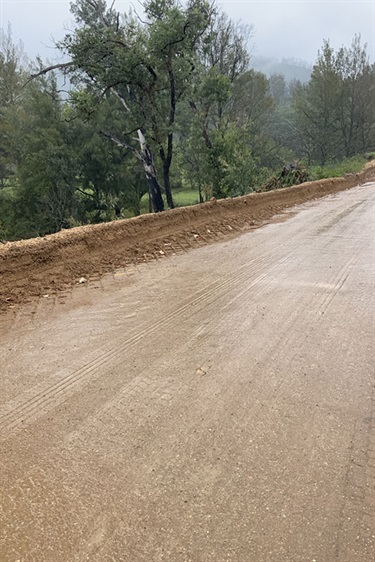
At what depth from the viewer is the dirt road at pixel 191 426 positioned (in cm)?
188

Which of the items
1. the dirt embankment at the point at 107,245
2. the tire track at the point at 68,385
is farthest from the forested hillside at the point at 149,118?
the tire track at the point at 68,385

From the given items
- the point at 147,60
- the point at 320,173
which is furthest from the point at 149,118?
the point at 320,173

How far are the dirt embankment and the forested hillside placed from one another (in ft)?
19.8

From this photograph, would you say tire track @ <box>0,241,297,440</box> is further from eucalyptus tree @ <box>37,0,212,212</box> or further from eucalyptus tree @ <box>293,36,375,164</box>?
eucalyptus tree @ <box>293,36,375,164</box>

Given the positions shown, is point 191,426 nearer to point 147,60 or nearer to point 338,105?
point 147,60

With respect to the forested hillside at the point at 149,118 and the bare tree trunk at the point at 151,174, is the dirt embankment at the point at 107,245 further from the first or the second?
the bare tree trunk at the point at 151,174

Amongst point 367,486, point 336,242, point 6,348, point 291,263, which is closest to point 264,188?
point 336,242

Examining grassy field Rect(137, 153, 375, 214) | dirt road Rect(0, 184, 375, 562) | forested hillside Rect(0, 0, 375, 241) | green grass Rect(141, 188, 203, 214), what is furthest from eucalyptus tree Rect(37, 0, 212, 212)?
green grass Rect(141, 188, 203, 214)

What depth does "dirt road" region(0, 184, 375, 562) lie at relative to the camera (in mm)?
1880

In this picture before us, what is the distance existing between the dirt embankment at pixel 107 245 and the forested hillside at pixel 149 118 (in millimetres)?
6038

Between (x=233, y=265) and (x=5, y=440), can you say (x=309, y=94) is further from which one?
(x=5, y=440)

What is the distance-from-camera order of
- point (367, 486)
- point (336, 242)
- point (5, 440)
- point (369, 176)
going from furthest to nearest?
point (369, 176), point (336, 242), point (5, 440), point (367, 486)

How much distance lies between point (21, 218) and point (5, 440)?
24055 mm

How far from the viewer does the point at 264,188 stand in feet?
50.3
